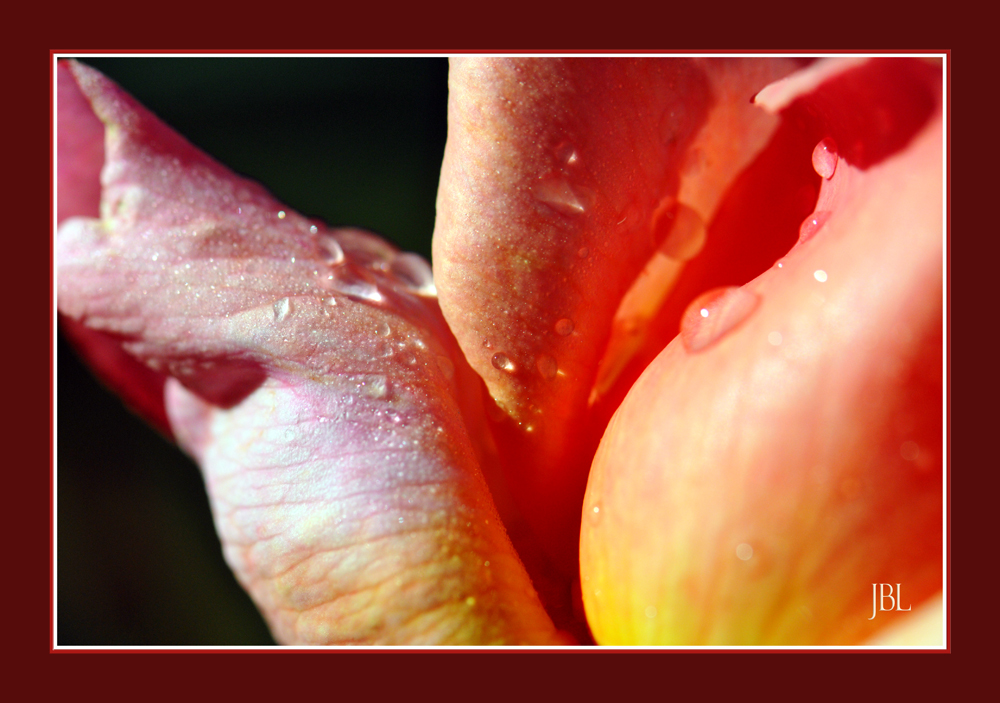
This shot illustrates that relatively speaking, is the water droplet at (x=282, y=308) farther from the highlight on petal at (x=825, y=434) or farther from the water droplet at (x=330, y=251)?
the highlight on petal at (x=825, y=434)

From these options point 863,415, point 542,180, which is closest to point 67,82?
point 542,180

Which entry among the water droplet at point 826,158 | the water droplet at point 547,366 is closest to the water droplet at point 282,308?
the water droplet at point 547,366

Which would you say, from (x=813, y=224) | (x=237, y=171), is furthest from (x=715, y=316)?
(x=237, y=171)

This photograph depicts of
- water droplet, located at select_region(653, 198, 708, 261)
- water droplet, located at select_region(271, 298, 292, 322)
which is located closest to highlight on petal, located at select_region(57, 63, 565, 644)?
water droplet, located at select_region(271, 298, 292, 322)

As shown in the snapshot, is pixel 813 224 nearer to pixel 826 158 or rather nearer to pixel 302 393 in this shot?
pixel 826 158

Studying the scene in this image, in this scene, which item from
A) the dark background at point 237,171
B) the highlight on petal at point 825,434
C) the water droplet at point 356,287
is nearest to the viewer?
the highlight on petal at point 825,434

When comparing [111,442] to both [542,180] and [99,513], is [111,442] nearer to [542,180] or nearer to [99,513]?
[99,513]

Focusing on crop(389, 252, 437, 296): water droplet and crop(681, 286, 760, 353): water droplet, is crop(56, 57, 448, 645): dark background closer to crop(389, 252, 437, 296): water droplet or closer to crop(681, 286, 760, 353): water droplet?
crop(389, 252, 437, 296): water droplet
